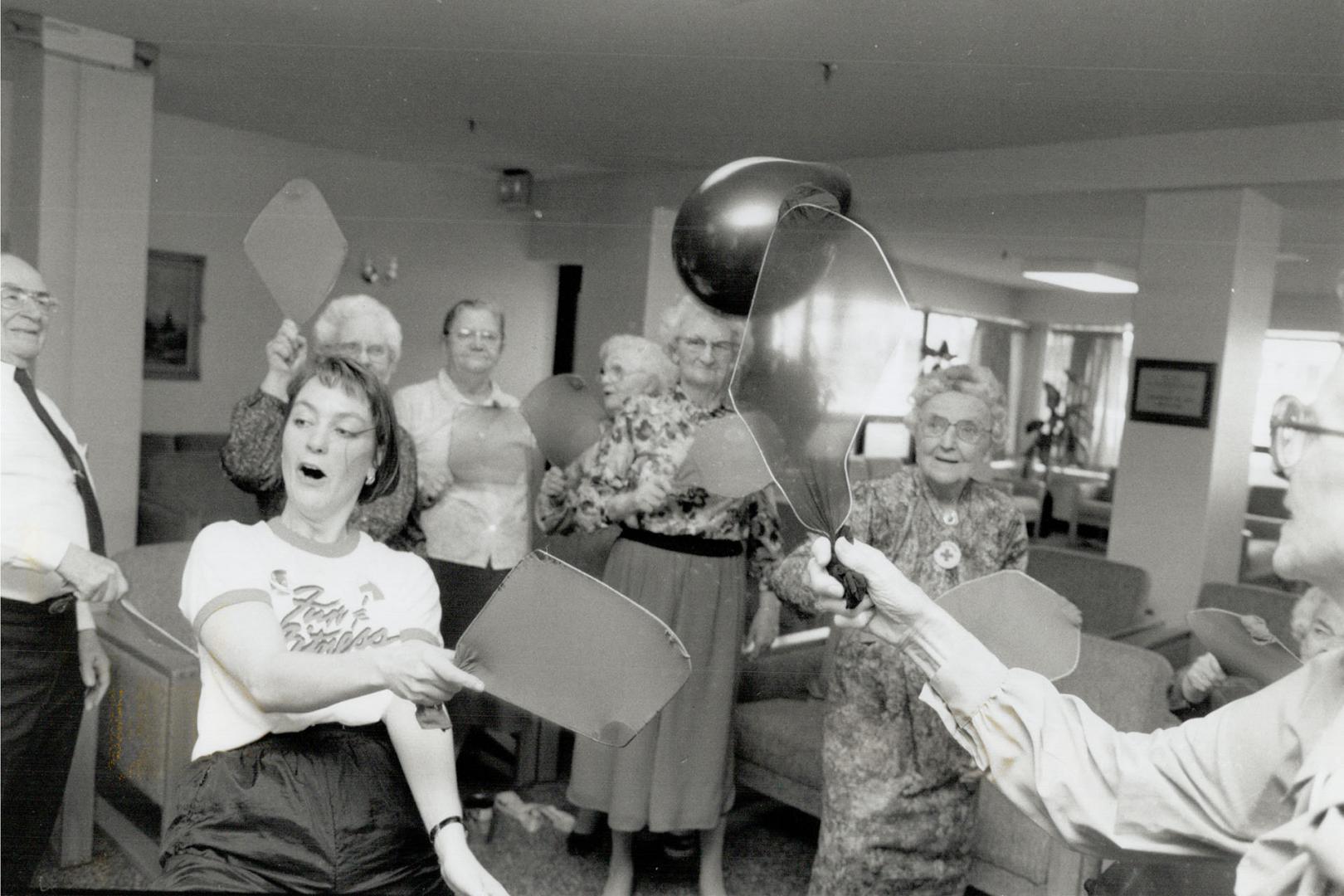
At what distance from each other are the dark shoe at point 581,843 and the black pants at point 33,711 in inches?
32.0

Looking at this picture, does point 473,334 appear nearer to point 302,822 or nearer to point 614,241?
point 302,822

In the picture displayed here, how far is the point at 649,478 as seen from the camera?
140 centimetres

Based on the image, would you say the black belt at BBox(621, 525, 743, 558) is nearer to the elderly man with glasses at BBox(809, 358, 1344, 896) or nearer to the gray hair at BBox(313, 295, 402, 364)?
the gray hair at BBox(313, 295, 402, 364)

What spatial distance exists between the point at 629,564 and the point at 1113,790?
906 mm

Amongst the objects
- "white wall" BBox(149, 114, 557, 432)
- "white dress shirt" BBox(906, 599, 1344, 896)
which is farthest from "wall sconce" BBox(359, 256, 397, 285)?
"white dress shirt" BBox(906, 599, 1344, 896)

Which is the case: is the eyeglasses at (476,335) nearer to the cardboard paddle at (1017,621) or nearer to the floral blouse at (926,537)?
the floral blouse at (926,537)

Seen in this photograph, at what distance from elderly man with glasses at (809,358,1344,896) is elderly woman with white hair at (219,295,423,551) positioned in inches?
22.8

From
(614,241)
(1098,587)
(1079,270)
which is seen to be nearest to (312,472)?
(614,241)

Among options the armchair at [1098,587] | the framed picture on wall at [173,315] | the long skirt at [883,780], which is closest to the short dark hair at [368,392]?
the long skirt at [883,780]

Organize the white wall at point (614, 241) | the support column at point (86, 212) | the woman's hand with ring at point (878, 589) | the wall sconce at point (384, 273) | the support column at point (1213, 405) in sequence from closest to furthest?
the woman's hand with ring at point (878, 589), the wall sconce at point (384, 273), the support column at point (86, 212), the white wall at point (614, 241), the support column at point (1213, 405)

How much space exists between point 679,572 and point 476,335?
18.9 inches

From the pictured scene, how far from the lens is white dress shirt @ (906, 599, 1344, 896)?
0.57m

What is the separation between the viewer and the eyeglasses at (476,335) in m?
1.30

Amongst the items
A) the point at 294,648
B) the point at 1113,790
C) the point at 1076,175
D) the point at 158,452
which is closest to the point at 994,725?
the point at 1113,790
